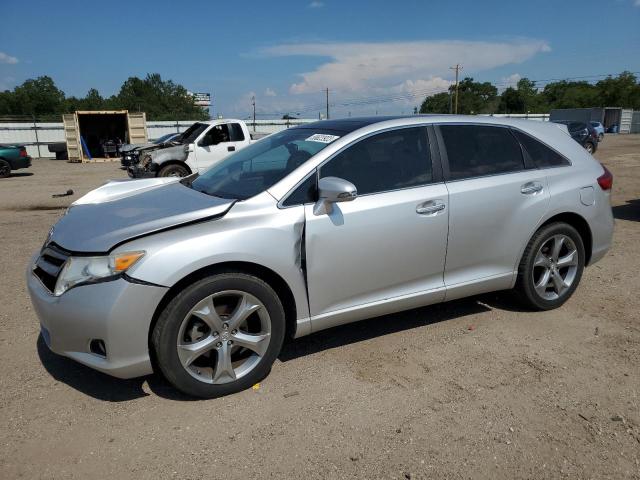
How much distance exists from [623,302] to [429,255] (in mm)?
2253

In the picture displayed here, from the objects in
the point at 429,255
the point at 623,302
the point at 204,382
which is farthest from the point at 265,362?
the point at 623,302

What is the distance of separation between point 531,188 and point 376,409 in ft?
7.29

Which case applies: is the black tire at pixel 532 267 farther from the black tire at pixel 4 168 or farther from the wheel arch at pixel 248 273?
the black tire at pixel 4 168

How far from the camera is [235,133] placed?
1332 cm

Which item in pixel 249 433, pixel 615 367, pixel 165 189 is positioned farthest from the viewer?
pixel 165 189

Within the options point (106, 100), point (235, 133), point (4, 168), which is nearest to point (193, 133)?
point (235, 133)

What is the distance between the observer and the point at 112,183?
4.65 meters

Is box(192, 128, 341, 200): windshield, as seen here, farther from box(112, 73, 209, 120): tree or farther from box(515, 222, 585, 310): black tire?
box(112, 73, 209, 120): tree

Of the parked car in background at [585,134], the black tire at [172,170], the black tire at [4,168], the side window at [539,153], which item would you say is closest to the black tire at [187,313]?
the side window at [539,153]

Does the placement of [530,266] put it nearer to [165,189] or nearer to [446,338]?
[446,338]

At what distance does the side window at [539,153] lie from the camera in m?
4.09

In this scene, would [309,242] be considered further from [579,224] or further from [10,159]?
[10,159]

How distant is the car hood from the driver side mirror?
0.55m

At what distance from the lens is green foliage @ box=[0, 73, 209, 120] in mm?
77750
